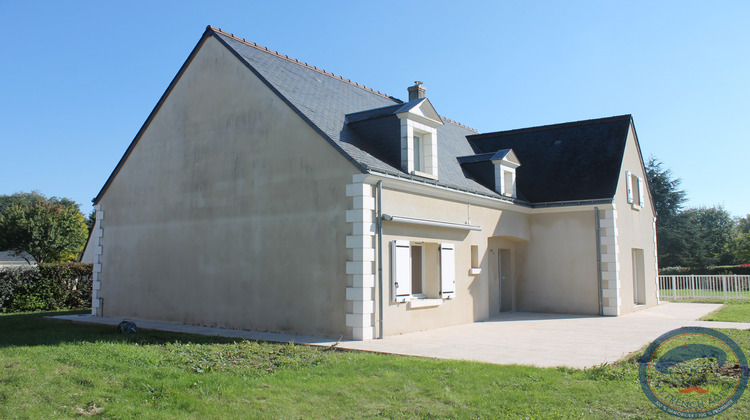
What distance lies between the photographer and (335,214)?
1080 cm

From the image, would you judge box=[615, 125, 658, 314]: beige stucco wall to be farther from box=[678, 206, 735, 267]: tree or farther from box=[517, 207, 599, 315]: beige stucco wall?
box=[678, 206, 735, 267]: tree

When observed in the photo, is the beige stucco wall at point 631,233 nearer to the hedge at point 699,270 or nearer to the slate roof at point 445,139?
the slate roof at point 445,139

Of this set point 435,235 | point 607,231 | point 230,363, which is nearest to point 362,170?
point 435,235

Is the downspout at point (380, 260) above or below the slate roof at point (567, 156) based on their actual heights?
below

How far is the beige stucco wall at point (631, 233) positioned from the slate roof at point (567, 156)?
0.52 meters

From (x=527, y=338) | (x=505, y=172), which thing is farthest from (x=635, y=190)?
(x=527, y=338)

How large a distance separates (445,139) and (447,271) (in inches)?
235

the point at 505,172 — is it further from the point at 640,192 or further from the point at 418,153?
the point at 640,192

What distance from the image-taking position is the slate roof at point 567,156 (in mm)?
16391

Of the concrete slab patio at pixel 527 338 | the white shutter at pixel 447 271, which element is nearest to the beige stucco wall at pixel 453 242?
the white shutter at pixel 447 271

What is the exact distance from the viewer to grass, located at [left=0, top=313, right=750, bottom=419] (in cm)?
557

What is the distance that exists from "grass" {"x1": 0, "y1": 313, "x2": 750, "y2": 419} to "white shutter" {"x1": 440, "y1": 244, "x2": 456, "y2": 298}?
165 inches

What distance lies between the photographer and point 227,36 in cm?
1365

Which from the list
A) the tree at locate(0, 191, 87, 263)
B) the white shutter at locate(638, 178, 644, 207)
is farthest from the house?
the tree at locate(0, 191, 87, 263)
